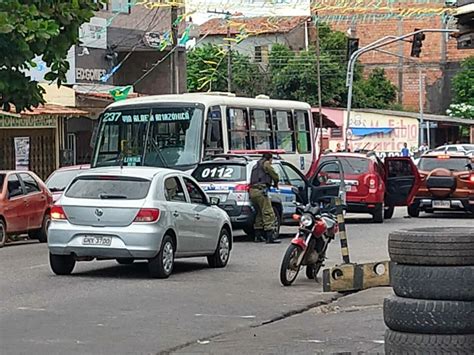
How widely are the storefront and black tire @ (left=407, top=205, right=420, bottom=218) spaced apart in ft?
34.1

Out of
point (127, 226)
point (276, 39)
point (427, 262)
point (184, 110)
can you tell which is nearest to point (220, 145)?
point (184, 110)

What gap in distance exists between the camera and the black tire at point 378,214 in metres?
25.7

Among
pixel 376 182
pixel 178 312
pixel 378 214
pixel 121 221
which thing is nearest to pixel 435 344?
pixel 178 312

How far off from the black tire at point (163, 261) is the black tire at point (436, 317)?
290 inches

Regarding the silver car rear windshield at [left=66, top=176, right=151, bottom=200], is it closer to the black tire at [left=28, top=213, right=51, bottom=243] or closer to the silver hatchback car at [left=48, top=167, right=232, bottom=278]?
the silver hatchback car at [left=48, top=167, right=232, bottom=278]

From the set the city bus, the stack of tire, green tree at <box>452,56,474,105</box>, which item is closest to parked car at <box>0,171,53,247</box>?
the city bus

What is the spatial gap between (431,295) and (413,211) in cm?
2077

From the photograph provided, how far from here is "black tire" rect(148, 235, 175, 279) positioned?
14.7m

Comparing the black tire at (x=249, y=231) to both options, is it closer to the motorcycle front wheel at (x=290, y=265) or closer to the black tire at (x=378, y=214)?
the black tire at (x=378, y=214)

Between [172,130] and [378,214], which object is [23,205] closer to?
[172,130]

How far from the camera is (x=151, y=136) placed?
23.4m

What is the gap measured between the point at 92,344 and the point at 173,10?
27.6 m

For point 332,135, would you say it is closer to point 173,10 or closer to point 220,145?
point 173,10

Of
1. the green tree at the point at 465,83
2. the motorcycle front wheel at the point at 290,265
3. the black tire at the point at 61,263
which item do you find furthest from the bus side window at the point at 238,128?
the green tree at the point at 465,83
